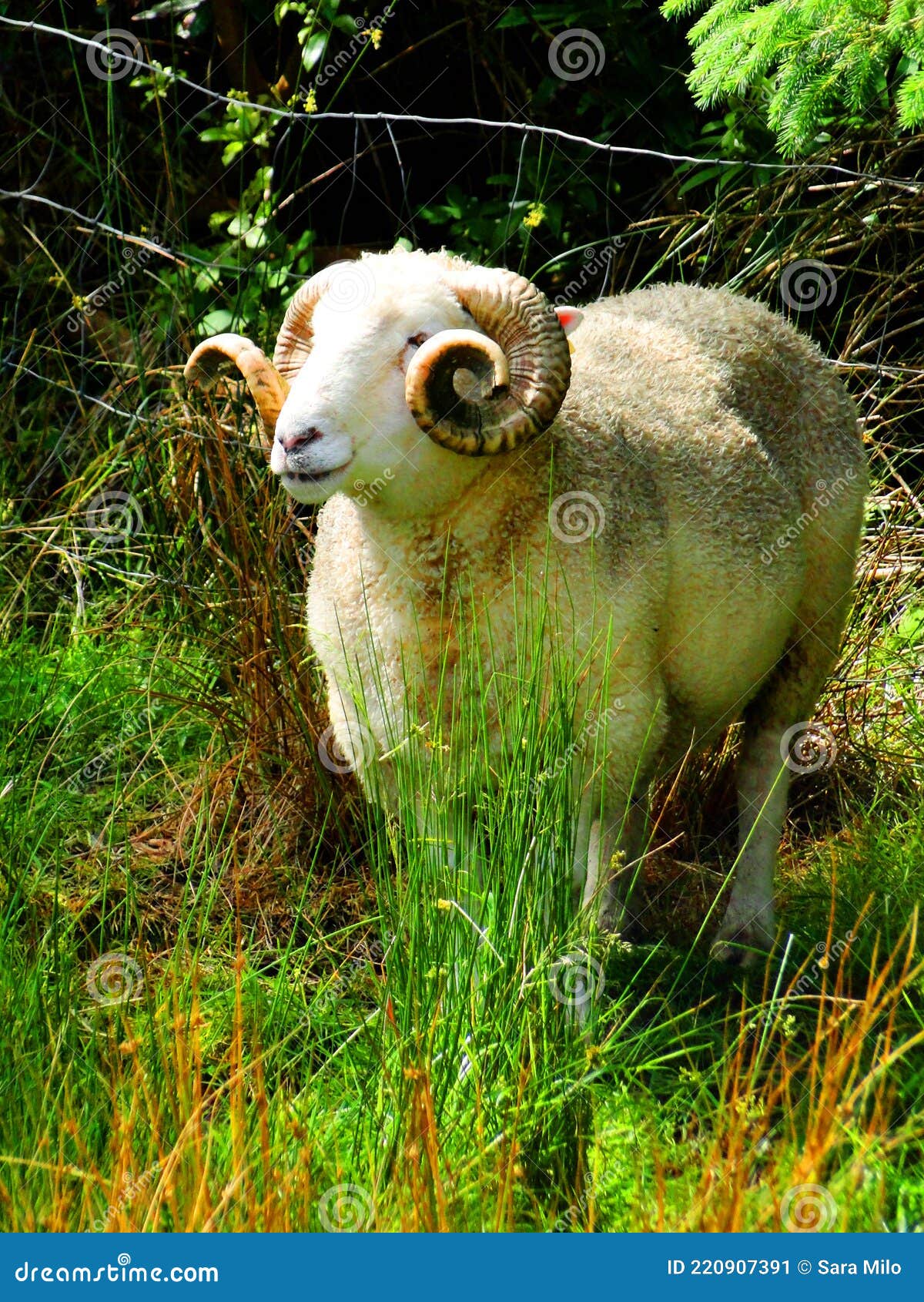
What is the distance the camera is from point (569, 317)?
3.79 meters

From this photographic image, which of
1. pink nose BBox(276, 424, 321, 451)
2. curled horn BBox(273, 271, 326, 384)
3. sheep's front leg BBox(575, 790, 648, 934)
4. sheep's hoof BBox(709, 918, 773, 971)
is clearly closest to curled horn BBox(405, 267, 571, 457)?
pink nose BBox(276, 424, 321, 451)

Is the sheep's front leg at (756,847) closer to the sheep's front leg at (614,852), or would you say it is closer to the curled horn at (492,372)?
the sheep's front leg at (614,852)

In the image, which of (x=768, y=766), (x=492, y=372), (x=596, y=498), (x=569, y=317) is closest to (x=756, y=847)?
(x=768, y=766)

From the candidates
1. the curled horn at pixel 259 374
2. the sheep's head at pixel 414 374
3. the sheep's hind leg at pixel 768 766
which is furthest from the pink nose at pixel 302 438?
the sheep's hind leg at pixel 768 766

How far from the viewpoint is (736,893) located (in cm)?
449

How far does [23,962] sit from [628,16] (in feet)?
15.5

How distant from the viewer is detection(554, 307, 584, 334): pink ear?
3.78m

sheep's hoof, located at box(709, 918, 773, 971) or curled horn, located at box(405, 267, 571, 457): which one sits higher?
curled horn, located at box(405, 267, 571, 457)

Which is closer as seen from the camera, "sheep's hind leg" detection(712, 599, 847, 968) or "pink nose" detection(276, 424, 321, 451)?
"pink nose" detection(276, 424, 321, 451)

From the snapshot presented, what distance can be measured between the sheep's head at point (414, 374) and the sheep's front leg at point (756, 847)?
1520mm

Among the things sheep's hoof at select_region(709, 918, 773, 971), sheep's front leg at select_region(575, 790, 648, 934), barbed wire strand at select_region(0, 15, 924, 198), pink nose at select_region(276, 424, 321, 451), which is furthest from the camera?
barbed wire strand at select_region(0, 15, 924, 198)

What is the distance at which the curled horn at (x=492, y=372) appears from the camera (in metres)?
3.30

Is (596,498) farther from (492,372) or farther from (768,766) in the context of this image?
(768,766)

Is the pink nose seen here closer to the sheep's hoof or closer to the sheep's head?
the sheep's head
